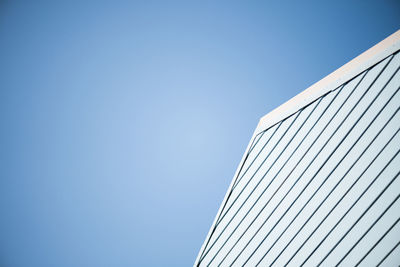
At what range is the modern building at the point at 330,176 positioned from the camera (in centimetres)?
267

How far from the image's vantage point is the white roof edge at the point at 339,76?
8.68 feet

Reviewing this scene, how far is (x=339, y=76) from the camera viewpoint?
313 cm

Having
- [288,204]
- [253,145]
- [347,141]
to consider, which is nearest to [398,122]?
[347,141]

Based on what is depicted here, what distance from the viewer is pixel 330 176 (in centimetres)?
309

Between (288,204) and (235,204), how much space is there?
3.66 ft

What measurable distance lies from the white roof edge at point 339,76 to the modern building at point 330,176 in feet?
0.04

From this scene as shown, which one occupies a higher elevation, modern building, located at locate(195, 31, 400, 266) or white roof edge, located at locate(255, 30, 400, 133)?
white roof edge, located at locate(255, 30, 400, 133)

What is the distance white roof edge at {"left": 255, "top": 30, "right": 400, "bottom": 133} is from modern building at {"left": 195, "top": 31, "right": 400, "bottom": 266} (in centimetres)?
1

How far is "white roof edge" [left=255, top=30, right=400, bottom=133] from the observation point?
2.65 meters

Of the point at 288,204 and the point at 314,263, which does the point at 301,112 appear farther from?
the point at 314,263

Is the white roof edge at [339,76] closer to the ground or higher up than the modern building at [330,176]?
higher up

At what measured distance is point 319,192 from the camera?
3186 millimetres

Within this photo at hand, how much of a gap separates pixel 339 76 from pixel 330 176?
1.33m

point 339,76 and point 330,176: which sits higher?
point 339,76
